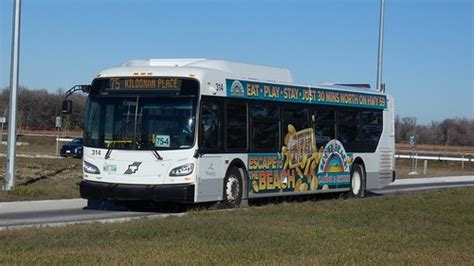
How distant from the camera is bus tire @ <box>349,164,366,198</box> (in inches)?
925

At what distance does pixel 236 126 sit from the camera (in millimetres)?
18266

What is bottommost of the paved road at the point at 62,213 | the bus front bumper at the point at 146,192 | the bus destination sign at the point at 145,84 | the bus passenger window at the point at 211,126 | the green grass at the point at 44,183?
the paved road at the point at 62,213

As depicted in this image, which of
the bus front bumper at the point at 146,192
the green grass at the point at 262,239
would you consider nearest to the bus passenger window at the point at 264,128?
the green grass at the point at 262,239

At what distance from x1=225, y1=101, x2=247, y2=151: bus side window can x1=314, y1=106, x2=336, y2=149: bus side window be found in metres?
3.39

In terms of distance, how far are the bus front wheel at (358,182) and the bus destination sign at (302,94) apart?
184cm

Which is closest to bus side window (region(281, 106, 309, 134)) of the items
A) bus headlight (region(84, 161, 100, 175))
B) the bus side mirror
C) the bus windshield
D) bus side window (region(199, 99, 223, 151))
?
bus side window (region(199, 99, 223, 151))

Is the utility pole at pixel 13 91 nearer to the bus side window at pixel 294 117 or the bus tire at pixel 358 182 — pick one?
the bus side window at pixel 294 117

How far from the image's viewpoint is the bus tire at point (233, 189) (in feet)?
59.3

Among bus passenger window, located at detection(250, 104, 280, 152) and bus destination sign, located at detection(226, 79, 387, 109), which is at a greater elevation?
bus destination sign, located at detection(226, 79, 387, 109)

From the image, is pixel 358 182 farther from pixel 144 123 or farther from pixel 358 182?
pixel 144 123

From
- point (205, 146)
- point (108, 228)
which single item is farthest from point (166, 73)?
point (108, 228)

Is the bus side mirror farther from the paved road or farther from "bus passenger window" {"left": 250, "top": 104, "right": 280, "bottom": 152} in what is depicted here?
"bus passenger window" {"left": 250, "top": 104, "right": 280, "bottom": 152}

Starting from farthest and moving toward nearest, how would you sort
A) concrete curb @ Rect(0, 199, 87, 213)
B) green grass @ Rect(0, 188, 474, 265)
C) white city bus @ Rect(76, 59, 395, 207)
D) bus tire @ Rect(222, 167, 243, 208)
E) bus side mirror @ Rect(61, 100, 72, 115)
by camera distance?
1. concrete curb @ Rect(0, 199, 87, 213)
2. bus tire @ Rect(222, 167, 243, 208)
3. bus side mirror @ Rect(61, 100, 72, 115)
4. white city bus @ Rect(76, 59, 395, 207)
5. green grass @ Rect(0, 188, 474, 265)

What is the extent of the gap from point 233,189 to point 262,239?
6.70 metres
